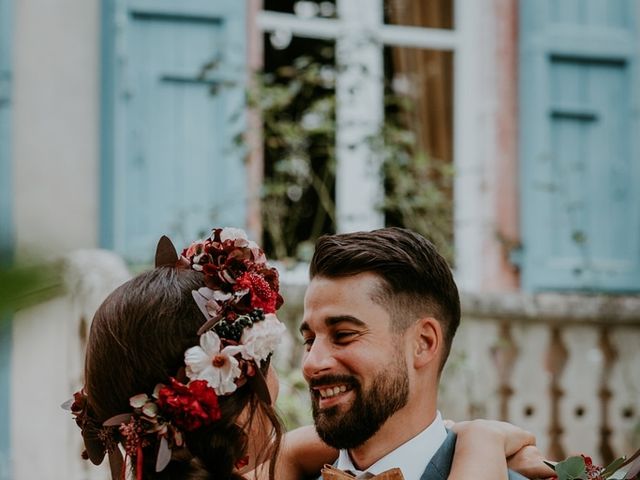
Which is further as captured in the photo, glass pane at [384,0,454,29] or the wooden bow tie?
glass pane at [384,0,454,29]

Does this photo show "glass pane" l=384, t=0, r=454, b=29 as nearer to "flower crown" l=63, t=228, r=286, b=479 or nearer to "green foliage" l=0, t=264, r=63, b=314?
"flower crown" l=63, t=228, r=286, b=479

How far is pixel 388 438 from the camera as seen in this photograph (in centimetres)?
198

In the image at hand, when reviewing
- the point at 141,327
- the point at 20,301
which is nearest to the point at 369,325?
the point at 141,327

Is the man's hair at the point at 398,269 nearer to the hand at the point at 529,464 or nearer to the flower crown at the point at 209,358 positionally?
the flower crown at the point at 209,358

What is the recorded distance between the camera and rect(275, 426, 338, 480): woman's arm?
2178mm

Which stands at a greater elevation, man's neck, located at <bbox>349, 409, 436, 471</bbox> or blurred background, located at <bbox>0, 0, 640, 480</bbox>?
blurred background, located at <bbox>0, 0, 640, 480</bbox>

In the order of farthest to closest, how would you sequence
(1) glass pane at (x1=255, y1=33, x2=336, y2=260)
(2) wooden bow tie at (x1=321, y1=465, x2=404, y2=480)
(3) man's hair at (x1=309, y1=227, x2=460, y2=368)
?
(1) glass pane at (x1=255, y1=33, x2=336, y2=260) < (3) man's hair at (x1=309, y1=227, x2=460, y2=368) < (2) wooden bow tie at (x1=321, y1=465, x2=404, y2=480)

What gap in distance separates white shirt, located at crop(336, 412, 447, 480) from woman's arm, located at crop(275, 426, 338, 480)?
0.48 ft

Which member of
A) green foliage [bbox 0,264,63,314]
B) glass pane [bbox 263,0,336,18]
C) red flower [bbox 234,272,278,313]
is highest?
glass pane [bbox 263,0,336,18]

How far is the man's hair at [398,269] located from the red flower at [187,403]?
0.38 m

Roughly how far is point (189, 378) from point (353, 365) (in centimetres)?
32

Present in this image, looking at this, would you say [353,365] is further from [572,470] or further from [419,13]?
[419,13]

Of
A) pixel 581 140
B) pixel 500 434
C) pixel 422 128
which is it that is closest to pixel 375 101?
pixel 422 128

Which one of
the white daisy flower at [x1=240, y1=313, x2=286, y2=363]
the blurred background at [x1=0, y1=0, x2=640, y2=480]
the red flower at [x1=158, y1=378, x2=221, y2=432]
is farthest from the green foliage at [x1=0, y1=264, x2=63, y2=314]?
the blurred background at [x1=0, y1=0, x2=640, y2=480]
